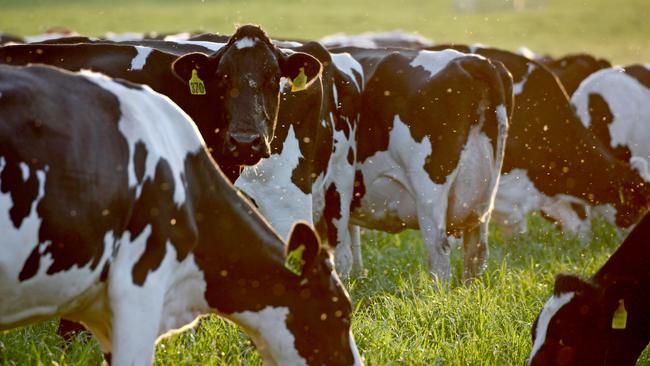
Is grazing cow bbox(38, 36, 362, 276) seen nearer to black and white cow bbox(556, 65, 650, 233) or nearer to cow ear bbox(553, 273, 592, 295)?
cow ear bbox(553, 273, 592, 295)

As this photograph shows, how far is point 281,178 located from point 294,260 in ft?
10.3

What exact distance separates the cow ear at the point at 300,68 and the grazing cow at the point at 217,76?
20 mm

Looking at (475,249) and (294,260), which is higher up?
(294,260)

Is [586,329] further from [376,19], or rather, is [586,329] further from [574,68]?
[376,19]

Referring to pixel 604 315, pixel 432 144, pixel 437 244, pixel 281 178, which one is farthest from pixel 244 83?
pixel 604 315

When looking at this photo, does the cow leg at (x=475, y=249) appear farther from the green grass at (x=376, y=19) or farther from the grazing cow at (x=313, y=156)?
the green grass at (x=376, y=19)

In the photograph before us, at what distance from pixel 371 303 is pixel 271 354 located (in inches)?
102

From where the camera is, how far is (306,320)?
4.98 metres

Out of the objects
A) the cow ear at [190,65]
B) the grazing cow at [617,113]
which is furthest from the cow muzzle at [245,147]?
the grazing cow at [617,113]

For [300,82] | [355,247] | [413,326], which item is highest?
[300,82]

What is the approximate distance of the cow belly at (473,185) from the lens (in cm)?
894

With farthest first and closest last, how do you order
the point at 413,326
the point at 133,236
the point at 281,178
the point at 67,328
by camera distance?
the point at 281,178 < the point at 413,326 < the point at 67,328 < the point at 133,236

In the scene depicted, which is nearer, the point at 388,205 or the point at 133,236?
the point at 133,236

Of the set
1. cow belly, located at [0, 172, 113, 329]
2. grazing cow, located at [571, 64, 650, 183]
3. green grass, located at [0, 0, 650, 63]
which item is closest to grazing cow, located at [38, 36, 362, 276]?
cow belly, located at [0, 172, 113, 329]
